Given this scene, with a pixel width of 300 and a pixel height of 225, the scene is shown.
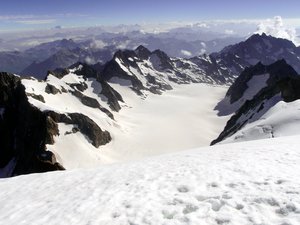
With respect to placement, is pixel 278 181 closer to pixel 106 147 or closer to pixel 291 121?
pixel 291 121

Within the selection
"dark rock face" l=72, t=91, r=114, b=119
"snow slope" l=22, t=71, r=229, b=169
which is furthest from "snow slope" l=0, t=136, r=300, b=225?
"dark rock face" l=72, t=91, r=114, b=119

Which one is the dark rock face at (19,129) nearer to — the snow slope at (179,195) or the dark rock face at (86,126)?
the dark rock face at (86,126)

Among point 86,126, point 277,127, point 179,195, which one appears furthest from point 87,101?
point 179,195

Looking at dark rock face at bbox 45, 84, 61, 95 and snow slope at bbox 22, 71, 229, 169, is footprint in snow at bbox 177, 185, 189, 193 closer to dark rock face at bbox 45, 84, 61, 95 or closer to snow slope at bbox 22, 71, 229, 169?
snow slope at bbox 22, 71, 229, 169

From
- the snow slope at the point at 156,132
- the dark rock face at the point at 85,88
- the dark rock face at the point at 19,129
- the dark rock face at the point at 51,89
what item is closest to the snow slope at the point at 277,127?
the dark rock face at the point at 19,129

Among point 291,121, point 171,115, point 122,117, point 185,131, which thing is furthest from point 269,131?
point 171,115

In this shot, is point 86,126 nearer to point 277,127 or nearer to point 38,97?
point 38,97
